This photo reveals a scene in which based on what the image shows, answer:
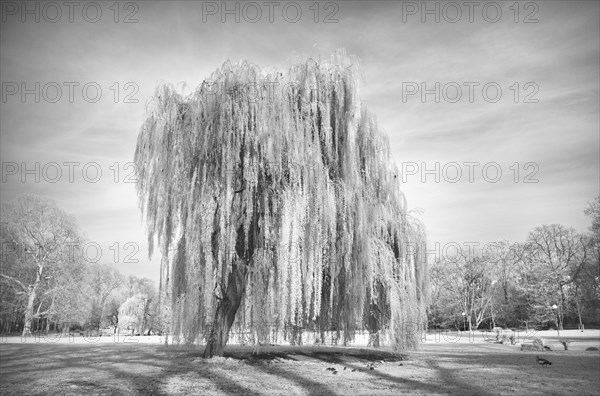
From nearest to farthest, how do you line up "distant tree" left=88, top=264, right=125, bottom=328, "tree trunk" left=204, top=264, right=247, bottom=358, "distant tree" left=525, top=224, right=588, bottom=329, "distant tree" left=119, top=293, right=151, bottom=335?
"tree trunk" left=204, top=264, right=247, bottom=358
"distant tree" left=119, top=293, right=151, bottom=335
"distant tree" left=525, top=224, right=588, bottom=329
"distant tree" left=88, top=264, right=125, bottom=328

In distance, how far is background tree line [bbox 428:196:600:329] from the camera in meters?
41.8

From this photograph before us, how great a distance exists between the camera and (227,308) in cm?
1205

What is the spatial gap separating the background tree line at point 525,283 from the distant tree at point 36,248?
1287 inches

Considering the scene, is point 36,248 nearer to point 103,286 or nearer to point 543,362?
point 103,286

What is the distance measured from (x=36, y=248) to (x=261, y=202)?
26753 millimetres

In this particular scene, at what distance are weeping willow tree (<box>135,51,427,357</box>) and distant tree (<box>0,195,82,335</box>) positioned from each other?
76.7 ft

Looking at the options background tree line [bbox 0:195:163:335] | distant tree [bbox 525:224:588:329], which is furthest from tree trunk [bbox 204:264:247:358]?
distant tree [bbox 525:224:588:329]

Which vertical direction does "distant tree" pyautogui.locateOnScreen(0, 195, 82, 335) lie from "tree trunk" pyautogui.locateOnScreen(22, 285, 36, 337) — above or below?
above

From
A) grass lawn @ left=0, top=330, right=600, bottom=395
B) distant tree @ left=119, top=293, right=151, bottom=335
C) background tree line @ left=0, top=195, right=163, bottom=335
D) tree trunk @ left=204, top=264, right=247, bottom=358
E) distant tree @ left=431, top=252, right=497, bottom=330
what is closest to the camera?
grass lawn @ left=0, top=330, right=600, bottom=395

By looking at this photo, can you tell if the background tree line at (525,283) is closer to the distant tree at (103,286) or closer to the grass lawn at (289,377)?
the grass lawn at (289,377)

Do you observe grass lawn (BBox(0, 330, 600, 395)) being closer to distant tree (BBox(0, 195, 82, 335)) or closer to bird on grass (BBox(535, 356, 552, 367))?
bird on grass (BBox(535, 356, 552, 367))

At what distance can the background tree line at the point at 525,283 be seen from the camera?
4175 centimetres

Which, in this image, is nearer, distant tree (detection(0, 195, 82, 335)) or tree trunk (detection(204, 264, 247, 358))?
tree trunk (detection(204, 264, 247, 358))

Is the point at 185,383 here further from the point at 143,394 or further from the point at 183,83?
the point at 183,83
